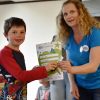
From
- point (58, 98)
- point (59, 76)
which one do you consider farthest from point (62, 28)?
point (58, 98)

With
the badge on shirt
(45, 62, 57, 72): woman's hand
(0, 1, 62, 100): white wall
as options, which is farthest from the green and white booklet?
(0, 1, 62, 100): white wall

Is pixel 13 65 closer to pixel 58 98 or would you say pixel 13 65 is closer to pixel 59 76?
pixel 59 76

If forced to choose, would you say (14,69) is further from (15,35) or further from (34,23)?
(34,23)

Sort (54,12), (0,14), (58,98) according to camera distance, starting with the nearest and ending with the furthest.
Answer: (58,98) → (54,12) → (0,14)

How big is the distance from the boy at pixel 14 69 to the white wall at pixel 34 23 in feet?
7.06

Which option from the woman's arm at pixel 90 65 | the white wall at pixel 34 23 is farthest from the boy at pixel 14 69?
the white wall at pixel 34 23

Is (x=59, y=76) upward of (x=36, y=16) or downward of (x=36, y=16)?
downward

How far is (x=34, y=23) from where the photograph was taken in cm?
405

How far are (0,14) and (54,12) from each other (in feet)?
3.10

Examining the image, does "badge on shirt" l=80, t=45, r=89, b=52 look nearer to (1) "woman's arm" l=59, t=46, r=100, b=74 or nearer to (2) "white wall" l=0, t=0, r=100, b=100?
(1) "woman's arm" l=59, t=46, r=100, b=74

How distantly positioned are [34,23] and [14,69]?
245 centimetres

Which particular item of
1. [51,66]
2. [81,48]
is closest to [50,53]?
[51,66]

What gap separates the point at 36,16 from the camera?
4035 mm

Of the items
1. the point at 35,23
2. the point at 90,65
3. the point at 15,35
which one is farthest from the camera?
the point at 35,23
